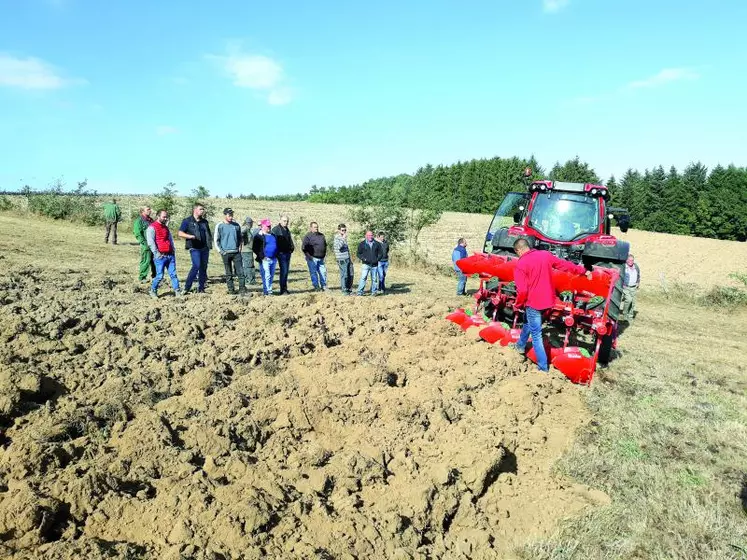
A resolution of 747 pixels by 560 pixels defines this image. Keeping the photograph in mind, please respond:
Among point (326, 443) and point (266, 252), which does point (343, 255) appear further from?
point (326, 443)

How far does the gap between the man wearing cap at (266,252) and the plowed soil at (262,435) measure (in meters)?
2.83

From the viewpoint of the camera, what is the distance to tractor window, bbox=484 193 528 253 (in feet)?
31.0

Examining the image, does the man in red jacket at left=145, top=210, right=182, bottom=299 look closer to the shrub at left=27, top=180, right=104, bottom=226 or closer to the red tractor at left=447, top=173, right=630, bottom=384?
the red tractor at left=447, top=173, right=630, bottom=384

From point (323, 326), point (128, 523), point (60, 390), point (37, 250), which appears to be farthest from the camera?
point (37, 250)

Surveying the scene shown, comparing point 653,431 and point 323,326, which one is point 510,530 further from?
point 323,326

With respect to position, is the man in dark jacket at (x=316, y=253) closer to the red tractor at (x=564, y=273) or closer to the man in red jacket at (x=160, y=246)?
the man in red jacket at (x=160, y=246)

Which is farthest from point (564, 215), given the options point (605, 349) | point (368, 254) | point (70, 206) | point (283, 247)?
point (70, 206)

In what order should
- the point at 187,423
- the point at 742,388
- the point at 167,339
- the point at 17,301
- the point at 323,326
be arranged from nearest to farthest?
1. the point at 187,423
2. the point at 167,339
3. the point at 17,301
4. the point at 323,326
5. the point at 742,388

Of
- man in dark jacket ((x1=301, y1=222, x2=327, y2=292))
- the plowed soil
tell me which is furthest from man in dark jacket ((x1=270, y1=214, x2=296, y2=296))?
the plowed soil

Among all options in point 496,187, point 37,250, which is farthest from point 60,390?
point 496,187

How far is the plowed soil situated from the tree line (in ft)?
108

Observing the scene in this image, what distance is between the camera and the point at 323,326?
6.55 meters

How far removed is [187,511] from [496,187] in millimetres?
63899

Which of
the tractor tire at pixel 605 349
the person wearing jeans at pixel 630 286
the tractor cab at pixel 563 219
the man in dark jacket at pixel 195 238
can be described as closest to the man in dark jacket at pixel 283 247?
the man in dark jacket at pixel 195 238
